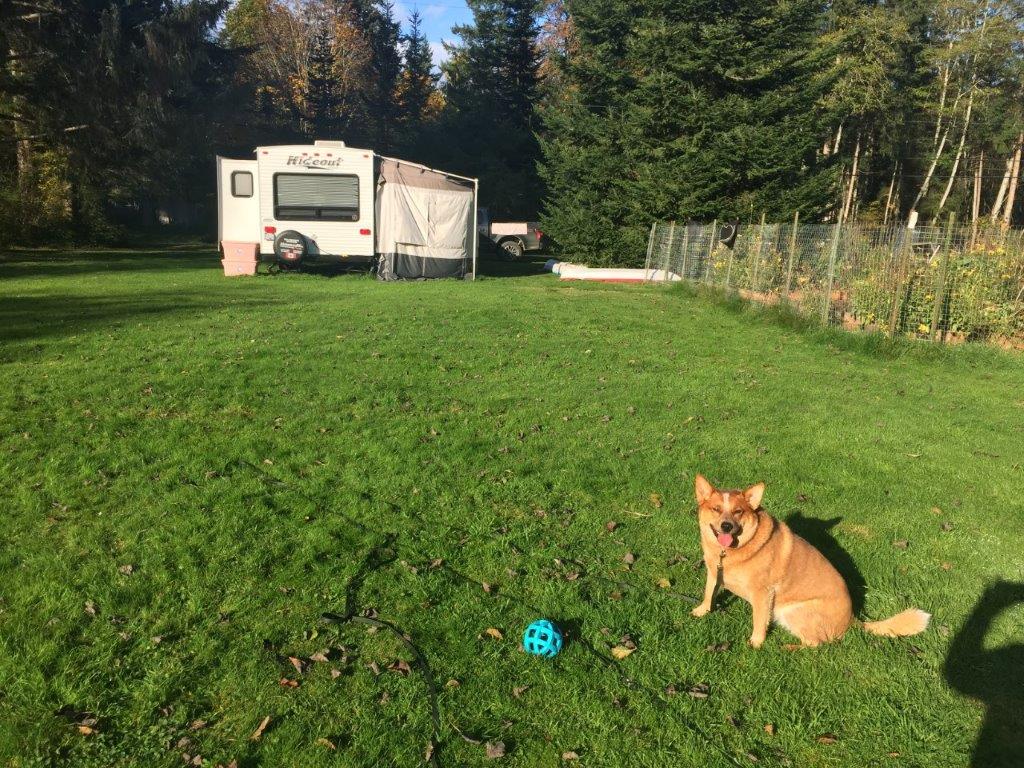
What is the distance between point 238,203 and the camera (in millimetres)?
18109

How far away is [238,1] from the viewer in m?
45.7

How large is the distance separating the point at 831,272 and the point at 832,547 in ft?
26.2

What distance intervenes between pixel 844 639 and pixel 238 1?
52977 mm

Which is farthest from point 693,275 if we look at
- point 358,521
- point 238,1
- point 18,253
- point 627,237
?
point 238,1

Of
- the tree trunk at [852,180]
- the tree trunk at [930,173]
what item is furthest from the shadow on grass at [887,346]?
the tree trunk at [930,173]

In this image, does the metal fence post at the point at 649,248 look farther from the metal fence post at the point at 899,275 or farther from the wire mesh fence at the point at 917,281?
the metal fence post at the point at 899,275

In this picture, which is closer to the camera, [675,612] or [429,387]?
[675,612]

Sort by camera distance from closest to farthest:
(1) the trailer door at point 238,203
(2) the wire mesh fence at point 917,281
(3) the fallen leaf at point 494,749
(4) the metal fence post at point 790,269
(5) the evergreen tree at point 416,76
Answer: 1. (3) the fallen leaf at point 494,749
2. (2) the wire mesh fence at point 917,281
3. (4) the metal fence post at point 790,269
4. (1) the trailer door at point 238,203
5. (5) the evergreen tree at point 416,76

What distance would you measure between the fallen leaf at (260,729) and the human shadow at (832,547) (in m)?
2.92

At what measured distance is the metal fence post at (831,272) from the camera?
1126cm

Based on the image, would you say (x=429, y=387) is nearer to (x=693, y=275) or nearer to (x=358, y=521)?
(x=358, y=521)

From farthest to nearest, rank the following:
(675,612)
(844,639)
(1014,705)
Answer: (675,612) → (844,639) → (1014,705)

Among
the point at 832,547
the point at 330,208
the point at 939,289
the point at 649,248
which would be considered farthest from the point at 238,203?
the point at 832,547

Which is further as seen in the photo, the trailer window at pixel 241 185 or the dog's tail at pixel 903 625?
the trailer window at pixel 241 185
